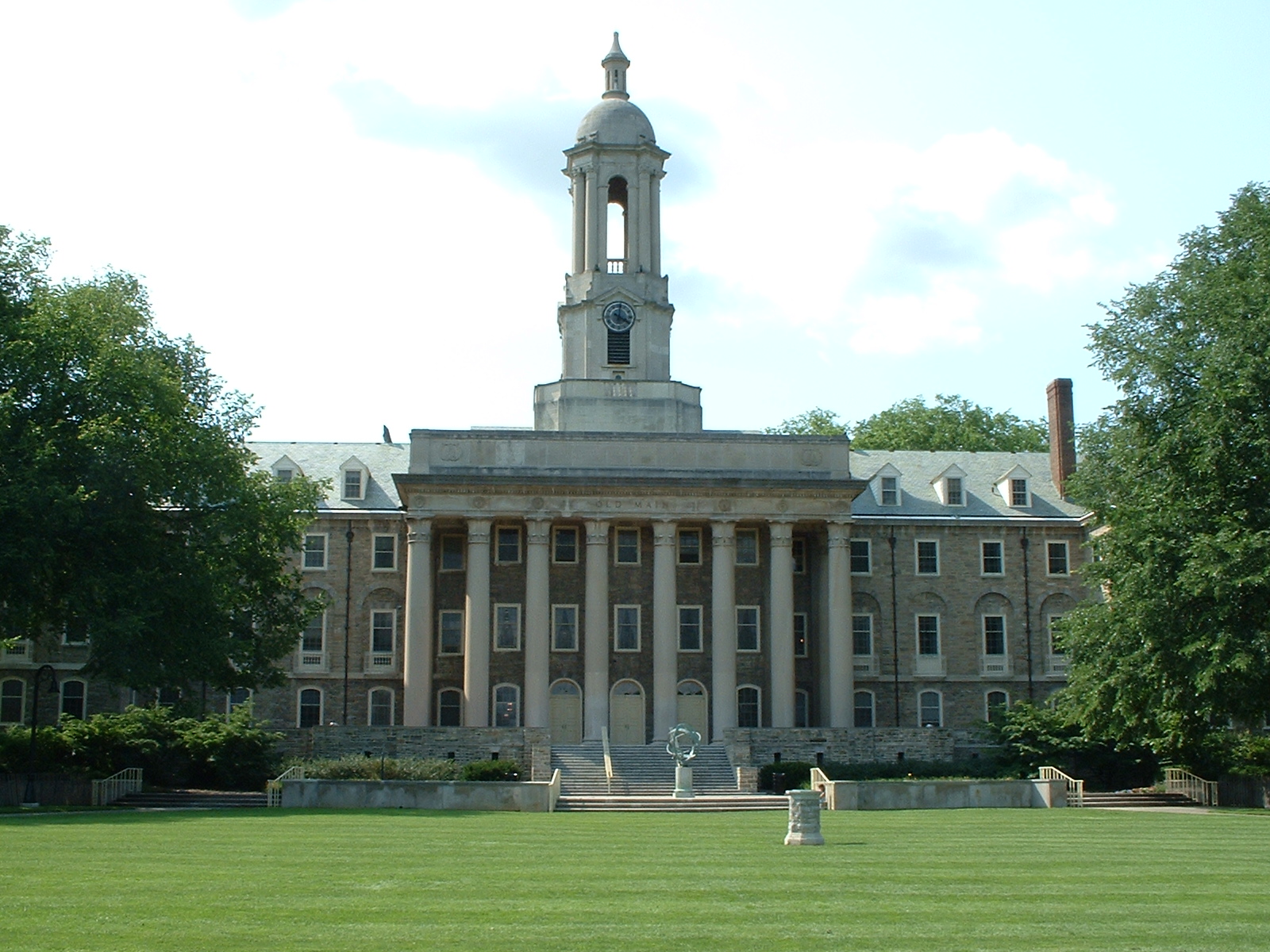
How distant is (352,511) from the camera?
63094 millimetres

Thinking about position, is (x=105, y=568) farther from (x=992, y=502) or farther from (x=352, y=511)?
(x=992, y=502)

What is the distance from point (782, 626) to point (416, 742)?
14927 millimetres

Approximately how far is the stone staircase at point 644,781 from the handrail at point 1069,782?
320 inches

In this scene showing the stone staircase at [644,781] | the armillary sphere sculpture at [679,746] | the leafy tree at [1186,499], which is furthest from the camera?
the armillary sphere sculpture at [679,746]

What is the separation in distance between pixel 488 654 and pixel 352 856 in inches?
1468

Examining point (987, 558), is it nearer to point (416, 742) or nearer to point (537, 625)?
point (537, 625)

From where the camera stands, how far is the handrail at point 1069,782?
43562 millimetres

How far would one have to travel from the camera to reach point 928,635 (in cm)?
6369

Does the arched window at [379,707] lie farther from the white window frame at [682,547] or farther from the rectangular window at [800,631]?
the rectangular window at [800,631]

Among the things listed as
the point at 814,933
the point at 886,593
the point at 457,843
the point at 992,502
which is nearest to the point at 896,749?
the point at 886,593

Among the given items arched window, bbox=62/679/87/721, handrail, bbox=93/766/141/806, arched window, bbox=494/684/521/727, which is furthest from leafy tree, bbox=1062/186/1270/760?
arched window, bbox=62/679/87/721

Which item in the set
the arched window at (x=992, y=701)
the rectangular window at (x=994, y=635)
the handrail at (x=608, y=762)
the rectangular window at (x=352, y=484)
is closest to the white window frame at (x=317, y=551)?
the rectangular window at (x=352, y=484)

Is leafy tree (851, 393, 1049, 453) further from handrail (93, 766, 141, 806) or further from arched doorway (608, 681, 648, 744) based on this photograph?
handrail (93, 766, 141, 806)

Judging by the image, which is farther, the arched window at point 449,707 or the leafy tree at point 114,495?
the arched window at point 449,707
